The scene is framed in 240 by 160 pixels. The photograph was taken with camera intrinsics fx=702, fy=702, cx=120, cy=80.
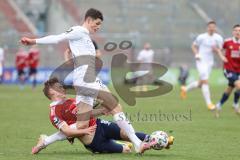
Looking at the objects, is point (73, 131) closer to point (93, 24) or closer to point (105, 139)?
point (105, 139)

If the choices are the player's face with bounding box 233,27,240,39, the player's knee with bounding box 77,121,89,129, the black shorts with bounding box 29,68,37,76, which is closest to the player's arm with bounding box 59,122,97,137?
the player's knee with bounding box 77,121,89,129

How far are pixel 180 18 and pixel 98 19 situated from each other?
3641 cm

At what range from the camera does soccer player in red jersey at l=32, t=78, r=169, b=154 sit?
1077 cm

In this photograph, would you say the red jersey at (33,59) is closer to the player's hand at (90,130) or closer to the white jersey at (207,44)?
the white jersey at (207,44)

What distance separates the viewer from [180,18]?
46.8 meters

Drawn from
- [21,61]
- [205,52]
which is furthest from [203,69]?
[21,61]

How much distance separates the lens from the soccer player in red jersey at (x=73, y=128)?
10.8 meters

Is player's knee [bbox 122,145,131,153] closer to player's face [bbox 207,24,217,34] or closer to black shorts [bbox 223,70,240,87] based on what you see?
black shorts [bbox 223,70,240,87]

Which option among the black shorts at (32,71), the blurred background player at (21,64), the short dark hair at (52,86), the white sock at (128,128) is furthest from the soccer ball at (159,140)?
the blurred background player at (21,64)

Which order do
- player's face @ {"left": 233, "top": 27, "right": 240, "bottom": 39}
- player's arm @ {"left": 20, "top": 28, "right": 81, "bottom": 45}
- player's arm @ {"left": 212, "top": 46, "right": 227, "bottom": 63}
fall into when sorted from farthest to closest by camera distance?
1. player's face @ {"left": 233, "top": 27, "right": 240, "bottom": 39}
2. player's arm @ {"left": 212, "top": 46, "right": 227, "bottom": 63}
3. player's arm @ {"left": 20, "top": 28, "right": 81, "bottom": 45}

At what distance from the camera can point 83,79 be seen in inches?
431

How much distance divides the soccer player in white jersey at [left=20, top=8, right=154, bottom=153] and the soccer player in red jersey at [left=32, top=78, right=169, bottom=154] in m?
0.14

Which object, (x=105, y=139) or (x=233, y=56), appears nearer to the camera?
(x=105, y=139)

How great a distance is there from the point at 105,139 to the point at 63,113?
0.77 m
